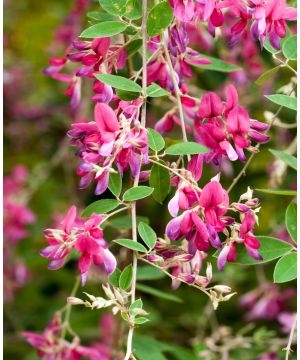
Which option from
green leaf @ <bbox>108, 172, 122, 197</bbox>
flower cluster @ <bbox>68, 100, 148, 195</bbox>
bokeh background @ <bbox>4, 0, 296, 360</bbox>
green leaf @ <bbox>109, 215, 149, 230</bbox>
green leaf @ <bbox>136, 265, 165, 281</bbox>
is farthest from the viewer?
bokeh background @ <bbox>4, 0, 296, 360</bbox>

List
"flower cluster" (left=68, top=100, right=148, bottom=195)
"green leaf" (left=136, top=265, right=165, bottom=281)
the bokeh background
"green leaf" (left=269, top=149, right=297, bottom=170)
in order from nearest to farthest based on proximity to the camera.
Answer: "flower cluster" (left=68, top=100, right=148, bottom=195) → "green leaf" (left=269, top=149, right=297, bottom=170) → "green leaf" (left=136, top=265, right=165, bottom=281) → the bokeh background

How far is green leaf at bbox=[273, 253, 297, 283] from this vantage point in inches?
45.5

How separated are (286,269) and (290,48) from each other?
1.29 ft

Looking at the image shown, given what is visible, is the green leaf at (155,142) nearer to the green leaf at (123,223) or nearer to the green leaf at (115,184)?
the green leaf at (115,184)

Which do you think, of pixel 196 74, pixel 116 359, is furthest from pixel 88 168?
pixel 196 74

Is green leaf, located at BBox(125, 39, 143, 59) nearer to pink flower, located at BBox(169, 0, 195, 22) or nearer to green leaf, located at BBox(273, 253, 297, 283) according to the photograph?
pink flower, located at BBox(169, 0, 195, 22)

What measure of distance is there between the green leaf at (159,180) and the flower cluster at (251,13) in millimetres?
230

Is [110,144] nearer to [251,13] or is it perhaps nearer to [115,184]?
[115,184]

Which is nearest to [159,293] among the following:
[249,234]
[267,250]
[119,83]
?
[267,250]

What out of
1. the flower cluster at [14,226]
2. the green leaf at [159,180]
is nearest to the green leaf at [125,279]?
the green leaf at [159,180]

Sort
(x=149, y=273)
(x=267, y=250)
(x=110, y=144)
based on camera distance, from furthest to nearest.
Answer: (x=149, y=273) → (x=267, y=250) → (x=110, y=144)

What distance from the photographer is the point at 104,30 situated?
1148 millimetres

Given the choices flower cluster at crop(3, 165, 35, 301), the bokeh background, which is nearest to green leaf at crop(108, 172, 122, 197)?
the bokeh background

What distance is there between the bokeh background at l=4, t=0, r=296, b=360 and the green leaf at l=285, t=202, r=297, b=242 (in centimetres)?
38
